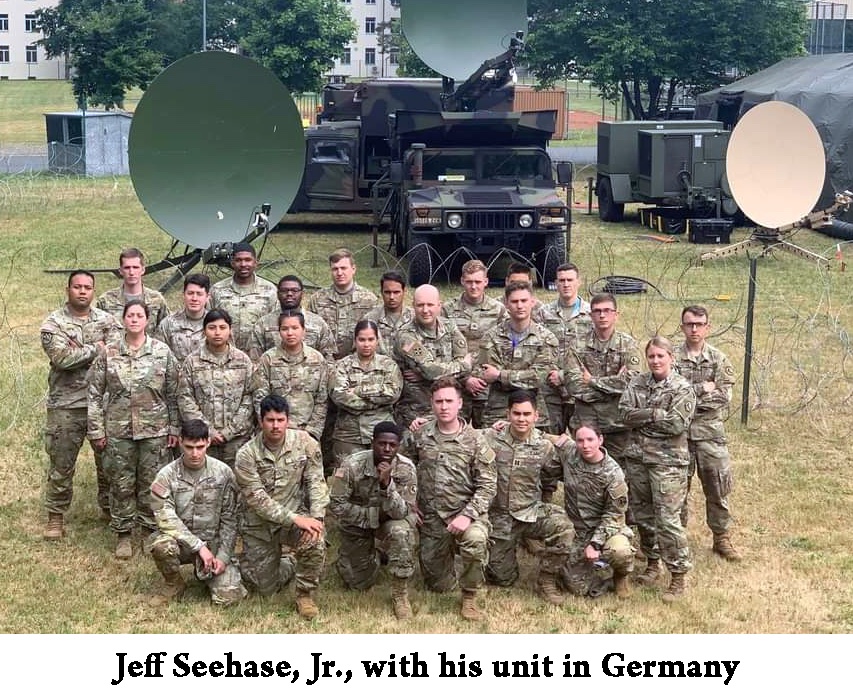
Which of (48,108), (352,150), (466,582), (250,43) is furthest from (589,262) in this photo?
(48,108)

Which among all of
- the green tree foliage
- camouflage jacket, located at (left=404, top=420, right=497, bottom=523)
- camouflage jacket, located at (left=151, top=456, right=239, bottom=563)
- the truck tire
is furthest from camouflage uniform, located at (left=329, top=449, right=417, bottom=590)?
the green tree foliage

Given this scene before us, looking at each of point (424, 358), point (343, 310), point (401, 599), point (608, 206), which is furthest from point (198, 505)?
point (608, 206)

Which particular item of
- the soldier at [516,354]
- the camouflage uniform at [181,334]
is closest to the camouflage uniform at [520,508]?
the soldier at [516,354]

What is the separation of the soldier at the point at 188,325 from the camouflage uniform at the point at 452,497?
6.36 ft

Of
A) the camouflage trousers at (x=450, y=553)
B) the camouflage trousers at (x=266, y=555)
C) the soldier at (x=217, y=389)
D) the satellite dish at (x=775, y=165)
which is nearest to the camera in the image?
the camouflage trousers at (x=450, y=553)

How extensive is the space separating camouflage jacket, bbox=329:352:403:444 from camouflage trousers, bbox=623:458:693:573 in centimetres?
152

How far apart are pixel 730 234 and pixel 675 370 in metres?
14.4

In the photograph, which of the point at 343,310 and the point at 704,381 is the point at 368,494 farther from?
the point at 704,381

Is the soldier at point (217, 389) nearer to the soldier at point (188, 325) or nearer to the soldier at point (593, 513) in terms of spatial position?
the soldier at point (188, 325)

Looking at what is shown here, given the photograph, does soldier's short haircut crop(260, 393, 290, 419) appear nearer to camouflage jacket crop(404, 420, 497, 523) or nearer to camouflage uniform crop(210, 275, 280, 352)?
camouflage jacket crop(404, 420, 497, 523)

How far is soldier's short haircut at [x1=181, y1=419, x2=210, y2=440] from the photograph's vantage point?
283 inches

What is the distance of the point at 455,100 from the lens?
19016mm

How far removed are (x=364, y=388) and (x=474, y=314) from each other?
1288 millimetres

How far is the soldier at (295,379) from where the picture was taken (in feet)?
26.2
